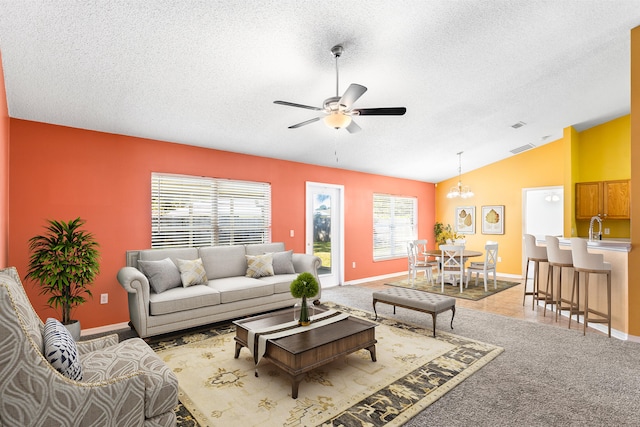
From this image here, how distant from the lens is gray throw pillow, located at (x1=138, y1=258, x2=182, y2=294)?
401 centimetres

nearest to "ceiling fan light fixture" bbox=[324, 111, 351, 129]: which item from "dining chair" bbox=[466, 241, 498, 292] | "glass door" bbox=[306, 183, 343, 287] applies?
"glass door" bbox=[306, 183, 343, 287]

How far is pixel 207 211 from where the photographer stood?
16.9 feet

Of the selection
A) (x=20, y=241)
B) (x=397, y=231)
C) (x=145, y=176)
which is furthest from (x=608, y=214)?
(x=20, y=241)

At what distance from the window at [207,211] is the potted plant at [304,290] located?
8.63ft

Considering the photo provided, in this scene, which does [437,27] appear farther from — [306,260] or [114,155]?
[114,155]

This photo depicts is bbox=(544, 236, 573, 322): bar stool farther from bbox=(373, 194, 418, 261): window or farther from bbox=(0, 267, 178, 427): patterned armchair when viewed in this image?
bbox=(0, 267, 178, 427): patterned armchair

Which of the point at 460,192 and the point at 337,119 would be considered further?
the point at 460,192

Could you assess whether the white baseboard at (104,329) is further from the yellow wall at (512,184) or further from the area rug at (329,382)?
the yellow wall at (512,184)

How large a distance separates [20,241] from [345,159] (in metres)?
5.10

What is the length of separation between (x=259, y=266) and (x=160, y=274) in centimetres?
144

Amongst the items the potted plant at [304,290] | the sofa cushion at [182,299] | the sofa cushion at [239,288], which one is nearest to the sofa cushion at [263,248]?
the sofa cushion at [239,288]

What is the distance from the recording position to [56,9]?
2303mm

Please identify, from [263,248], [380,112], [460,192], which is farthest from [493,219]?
[380,112]

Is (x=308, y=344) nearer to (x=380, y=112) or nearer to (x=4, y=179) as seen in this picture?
(x=380, y=112)
